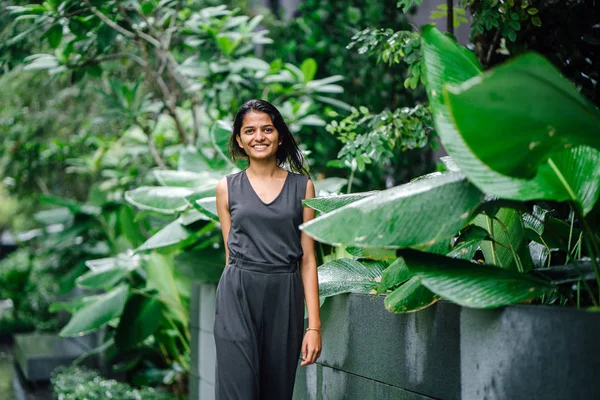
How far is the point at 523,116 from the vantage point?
5.64ft

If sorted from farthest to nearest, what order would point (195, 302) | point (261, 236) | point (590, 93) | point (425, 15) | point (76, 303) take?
point (425, 15) < point (76, 303) < point (195, 302) < point (590, 93) < point (261, 236)

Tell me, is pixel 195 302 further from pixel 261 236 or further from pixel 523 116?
pixel 523 116

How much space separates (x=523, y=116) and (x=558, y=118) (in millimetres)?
89

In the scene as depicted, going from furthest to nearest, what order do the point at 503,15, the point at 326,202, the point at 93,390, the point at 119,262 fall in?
the point at 119,262
the point at 93,390
the point at 503,15
the point at 326,202

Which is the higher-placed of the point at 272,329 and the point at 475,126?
the point at 475,126

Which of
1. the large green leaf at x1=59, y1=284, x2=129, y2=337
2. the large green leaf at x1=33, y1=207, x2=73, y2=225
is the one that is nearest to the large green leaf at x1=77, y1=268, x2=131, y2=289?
the large green leaf at x1=59, y1=284, x2=129, y2=337

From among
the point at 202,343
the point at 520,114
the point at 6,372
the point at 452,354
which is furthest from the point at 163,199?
the point at 6,372

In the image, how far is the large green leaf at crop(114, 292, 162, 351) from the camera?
543 cm

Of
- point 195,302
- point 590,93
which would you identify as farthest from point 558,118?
point 195,302

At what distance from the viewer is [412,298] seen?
2428 mm

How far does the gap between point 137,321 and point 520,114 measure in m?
4.33

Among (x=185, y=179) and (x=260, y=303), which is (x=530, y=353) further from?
(x=185, y=179)

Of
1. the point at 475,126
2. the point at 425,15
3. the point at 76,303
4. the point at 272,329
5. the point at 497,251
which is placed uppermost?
the point at 425,15

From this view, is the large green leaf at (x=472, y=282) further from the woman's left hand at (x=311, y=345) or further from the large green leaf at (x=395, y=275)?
the woman's left hand at (x=311, y=345)
